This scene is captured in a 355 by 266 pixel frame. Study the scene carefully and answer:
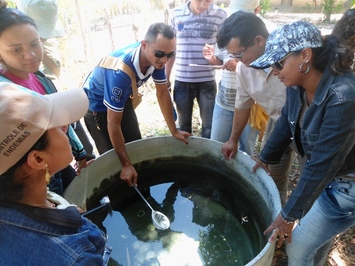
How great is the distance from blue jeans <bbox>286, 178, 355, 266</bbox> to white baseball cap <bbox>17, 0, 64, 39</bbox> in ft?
7.81

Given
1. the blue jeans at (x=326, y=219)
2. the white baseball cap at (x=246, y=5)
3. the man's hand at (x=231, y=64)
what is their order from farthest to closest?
the white baseball cap at (x=246, y=5) → the man's hand at (x=231, y=64) → the blue jeans at (x=326, y=219)

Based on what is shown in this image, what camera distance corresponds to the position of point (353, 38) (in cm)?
192

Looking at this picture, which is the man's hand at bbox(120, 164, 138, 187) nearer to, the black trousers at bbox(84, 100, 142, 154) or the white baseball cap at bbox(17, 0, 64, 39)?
the black trousers at bbox(84, 100, 142, 154)

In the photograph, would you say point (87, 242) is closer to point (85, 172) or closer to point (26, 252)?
point (26, 252)

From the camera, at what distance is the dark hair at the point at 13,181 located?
0.73m

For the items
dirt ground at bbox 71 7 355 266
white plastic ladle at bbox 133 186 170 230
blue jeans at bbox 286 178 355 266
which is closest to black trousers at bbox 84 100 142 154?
white plastic ladle at bbox 133 186 170 230

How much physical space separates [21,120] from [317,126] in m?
1.15

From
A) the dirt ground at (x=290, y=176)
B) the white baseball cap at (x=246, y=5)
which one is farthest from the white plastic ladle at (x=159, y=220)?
the white baseball cap at (x=246, y=5)

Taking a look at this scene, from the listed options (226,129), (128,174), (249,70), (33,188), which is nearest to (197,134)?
(226,129)

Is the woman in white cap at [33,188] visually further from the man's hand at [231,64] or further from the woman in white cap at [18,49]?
the man's hand at [231,64]

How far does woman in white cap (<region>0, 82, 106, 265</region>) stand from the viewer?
691 millimetres

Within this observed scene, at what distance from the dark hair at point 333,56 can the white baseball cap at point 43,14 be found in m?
2.12

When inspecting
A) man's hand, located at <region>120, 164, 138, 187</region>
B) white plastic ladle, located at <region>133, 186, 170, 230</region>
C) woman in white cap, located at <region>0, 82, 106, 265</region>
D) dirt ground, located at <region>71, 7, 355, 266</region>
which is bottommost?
dirt ground, located at <region>71, 7, 355, 266</region>

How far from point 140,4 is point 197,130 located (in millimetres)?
3729
